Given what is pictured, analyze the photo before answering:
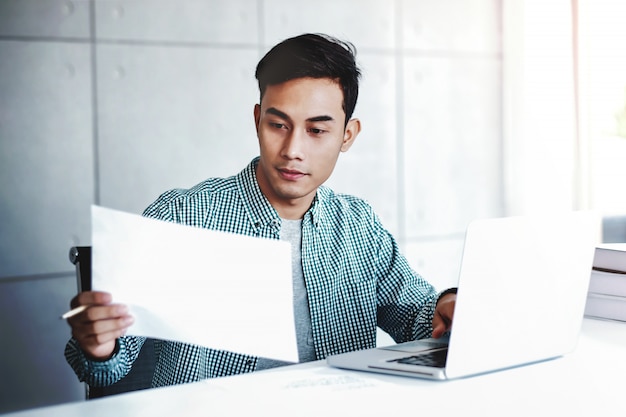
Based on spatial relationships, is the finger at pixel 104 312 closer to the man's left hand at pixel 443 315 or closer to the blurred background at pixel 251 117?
the man's left hand at pixel 443 315

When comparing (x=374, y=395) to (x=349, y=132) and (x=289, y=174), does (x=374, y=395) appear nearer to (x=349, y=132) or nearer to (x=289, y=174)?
(x=289, y=174)

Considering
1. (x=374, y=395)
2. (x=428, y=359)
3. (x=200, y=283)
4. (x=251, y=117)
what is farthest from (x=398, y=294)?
(x=251, y=117)

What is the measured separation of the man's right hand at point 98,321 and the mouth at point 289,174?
0.59m

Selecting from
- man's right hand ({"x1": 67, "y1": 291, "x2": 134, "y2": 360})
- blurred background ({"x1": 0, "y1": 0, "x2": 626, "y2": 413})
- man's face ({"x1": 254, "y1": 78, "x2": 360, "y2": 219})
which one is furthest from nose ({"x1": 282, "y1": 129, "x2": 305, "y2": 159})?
blurred background ({"x1": 0, "y1": 0, "x2": 626, "y2": 413})

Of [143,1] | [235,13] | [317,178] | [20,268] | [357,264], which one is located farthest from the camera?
[235,13]

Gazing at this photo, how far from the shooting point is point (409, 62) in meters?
3.63

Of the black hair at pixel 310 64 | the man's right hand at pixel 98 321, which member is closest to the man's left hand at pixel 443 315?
the black hair at pixel 310 64

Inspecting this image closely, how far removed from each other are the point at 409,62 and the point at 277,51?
6.61 feet

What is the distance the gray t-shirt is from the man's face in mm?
78

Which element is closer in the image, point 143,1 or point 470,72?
point 143,1

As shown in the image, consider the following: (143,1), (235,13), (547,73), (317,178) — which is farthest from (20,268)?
(547,73)

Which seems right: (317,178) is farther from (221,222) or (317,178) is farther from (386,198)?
(386,198)

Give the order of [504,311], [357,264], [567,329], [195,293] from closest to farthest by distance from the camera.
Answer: [195,293] → [504,311] → [567,329] → [357,264]

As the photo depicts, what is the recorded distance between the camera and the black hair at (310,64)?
169cm
